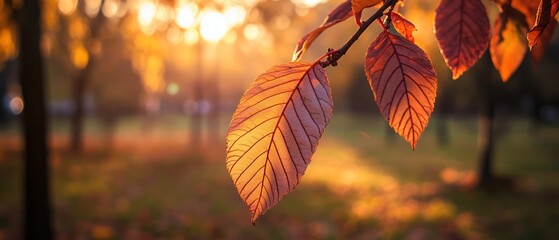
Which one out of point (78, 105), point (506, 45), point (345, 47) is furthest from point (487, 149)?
point (78, 105)

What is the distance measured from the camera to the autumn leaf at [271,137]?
458 millimetres

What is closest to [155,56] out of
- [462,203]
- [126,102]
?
[462,203]

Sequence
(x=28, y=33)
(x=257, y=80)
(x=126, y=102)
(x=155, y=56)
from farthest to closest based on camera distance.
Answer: (x=126, y=102) < (x=155, y=56) < (x=28, y=33) < (x=257, y=80)

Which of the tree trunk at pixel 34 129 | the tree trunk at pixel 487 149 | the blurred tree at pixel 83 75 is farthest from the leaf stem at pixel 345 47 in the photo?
the blurred tree at pixel 83 75

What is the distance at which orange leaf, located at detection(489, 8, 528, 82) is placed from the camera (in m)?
0.73

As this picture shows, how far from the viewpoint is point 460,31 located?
562mm

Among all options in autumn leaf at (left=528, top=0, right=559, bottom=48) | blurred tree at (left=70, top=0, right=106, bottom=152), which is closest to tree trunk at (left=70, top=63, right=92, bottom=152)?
blurred tree at (left=70, top=0, right=106, bottom=152)

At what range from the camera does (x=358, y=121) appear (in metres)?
37.4

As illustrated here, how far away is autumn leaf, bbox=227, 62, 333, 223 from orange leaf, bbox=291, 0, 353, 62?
0.08m

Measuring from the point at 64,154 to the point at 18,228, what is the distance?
9996 mm

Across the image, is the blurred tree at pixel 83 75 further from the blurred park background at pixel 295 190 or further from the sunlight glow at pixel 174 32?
the sunlight glow at pixel 174 32

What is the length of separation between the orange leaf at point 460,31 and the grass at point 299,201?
19.6ft

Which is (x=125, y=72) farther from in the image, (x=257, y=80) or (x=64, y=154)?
(x=257, y=80)

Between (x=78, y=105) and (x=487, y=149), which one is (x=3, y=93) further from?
(x=487, y=149)
